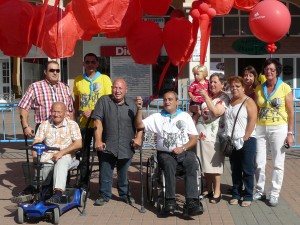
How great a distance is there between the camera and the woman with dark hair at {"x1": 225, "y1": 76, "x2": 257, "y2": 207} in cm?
638

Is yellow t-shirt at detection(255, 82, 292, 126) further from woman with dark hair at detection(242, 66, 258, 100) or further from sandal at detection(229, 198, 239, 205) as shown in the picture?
sandal at detection(229, 198, 239, 205)

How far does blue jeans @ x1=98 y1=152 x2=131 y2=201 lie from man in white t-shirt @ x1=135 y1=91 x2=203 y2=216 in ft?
1.84

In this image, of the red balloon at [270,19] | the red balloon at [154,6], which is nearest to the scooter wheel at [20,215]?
the red balloon at [154,6]

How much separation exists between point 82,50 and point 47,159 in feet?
52.7

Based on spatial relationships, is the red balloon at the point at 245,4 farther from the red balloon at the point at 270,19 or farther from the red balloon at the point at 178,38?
the red balloon at the point at 178,38

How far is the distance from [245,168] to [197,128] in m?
0.79

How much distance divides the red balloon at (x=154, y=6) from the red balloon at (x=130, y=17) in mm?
82

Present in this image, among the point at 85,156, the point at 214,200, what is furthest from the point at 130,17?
the point at 214,200

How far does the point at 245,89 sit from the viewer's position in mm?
6922

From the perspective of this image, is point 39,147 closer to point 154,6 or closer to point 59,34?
point 59,34

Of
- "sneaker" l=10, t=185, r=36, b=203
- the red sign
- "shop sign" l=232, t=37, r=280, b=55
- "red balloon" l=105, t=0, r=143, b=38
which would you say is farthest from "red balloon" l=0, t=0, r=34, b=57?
"shop sign" l=232, t=37, r=280, b=55

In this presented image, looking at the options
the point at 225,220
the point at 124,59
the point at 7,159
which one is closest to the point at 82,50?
the point at 124,59

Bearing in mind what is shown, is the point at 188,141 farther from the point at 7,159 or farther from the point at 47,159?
the point at 7,159

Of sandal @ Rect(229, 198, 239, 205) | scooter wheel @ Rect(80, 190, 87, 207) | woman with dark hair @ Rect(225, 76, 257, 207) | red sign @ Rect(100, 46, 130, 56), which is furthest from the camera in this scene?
red sign @ Rect(100, 46, 130, 56)
